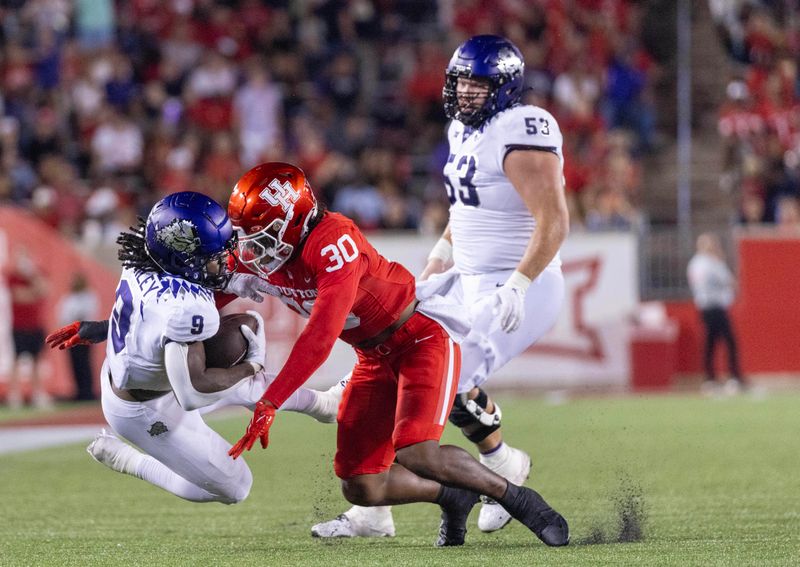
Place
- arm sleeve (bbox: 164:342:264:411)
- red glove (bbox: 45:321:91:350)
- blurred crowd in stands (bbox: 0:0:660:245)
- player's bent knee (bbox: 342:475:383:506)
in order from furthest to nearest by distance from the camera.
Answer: blurred crowd in stands (bbox: 0:0:660:245) < red glove (bbox: 45:321:91:350) < player's bent knee (bbox: 342:475:383:506) < arm sleeve (bbox: 164:342:264:411)

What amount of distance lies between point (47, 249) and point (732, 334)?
6537mm

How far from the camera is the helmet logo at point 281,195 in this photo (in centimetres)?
504

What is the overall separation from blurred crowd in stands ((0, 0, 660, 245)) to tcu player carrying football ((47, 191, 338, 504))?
8254 millimetres

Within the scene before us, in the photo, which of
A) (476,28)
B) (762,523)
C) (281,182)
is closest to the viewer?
(281,182)

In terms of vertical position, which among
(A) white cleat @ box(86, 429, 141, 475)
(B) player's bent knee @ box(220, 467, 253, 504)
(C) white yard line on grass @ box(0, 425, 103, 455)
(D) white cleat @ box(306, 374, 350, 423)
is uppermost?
(D) white cleat @ box(306, 374, 350, 423)

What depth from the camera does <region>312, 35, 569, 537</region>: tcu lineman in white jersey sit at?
18.5 feet

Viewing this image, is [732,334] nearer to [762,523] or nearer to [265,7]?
[265,7]

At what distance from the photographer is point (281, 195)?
5.05 metres

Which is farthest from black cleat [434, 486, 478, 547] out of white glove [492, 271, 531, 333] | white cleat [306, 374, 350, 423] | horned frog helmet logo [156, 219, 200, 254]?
horned frog helmet logo [156, 219, 200, 254]

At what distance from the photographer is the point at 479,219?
5922 millimetres

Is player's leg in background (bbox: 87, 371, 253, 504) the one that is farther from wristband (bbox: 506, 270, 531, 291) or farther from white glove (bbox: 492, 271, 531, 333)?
wristband (bbox: 506, 270, 531, 291)

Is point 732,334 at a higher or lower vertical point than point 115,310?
lower

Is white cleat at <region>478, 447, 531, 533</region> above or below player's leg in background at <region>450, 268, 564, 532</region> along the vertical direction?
below

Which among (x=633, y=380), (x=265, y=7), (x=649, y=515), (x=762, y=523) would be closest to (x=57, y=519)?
(x=649, y=515)
